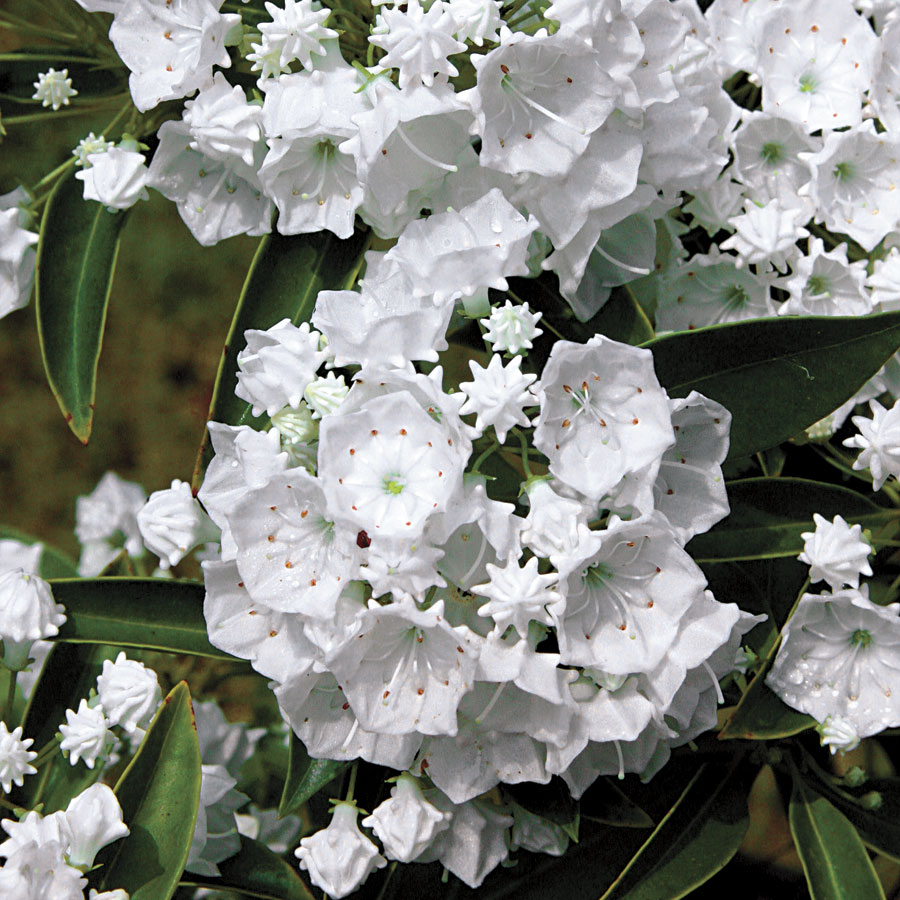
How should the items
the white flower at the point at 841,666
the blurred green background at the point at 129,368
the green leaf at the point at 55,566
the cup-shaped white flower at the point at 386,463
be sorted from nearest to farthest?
the cup-shaped white flower at the point at 386,463 → the white flower at the point at 841,666 → the green leaf at the point at 55,566 → the blurred green background at the point at 129,368

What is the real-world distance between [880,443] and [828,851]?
48cm

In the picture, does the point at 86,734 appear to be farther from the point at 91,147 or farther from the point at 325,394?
the point at 91,147

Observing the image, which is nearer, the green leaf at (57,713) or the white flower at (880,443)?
the white flower at (880,443)

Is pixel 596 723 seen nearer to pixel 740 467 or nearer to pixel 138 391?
pixel 740 467

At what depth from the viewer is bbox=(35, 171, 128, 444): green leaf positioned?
1.26m

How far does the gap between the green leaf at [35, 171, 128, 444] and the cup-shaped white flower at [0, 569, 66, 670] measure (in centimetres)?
21

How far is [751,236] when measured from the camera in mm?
1164

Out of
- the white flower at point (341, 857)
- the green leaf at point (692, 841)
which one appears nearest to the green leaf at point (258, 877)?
the white flower at point (341, 857)

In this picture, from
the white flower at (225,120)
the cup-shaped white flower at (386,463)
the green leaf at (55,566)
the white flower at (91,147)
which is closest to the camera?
the cup-shaped white flower at (386,463)

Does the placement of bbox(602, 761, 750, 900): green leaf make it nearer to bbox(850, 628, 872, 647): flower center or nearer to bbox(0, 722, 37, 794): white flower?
bbox(850, 628, 872, 647): flower center

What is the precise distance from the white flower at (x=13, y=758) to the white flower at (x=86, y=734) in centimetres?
4

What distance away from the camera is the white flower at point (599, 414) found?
3.12 feet

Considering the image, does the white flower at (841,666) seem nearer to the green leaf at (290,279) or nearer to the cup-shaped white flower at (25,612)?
the green leaf at (290,279)

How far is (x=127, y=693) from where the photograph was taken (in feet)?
4.02
